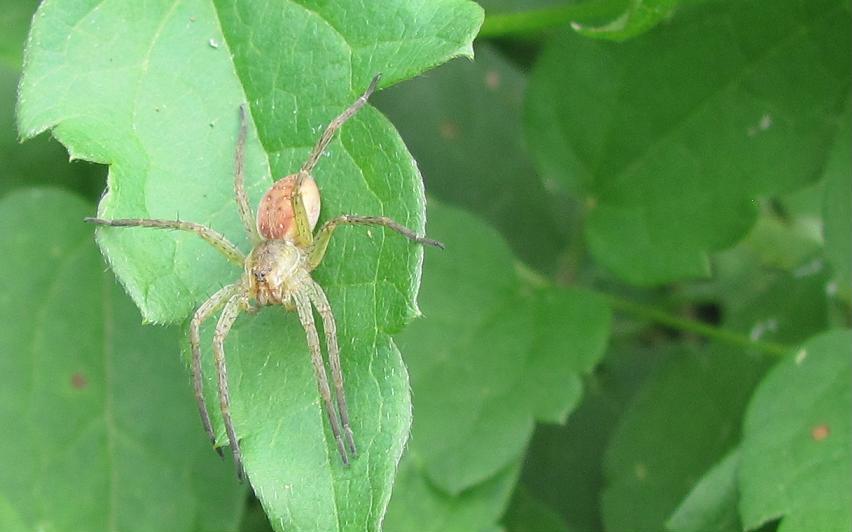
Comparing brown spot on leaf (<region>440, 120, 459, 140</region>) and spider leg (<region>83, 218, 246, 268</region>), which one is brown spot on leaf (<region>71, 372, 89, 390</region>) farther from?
brown spot on leaf (<region>440, 120, 459, 140</region>)

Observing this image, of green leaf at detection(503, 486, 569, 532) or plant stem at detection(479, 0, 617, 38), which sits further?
green leaf at detection(503, 486, 569, 532)

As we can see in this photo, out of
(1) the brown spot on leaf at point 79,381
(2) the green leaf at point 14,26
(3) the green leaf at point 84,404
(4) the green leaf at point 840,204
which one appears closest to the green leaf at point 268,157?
(3) the green leaf at point 84,404

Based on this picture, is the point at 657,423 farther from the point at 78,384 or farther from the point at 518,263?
the point at 78,384

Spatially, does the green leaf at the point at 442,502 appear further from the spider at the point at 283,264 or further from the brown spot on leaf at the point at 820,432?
the brown spot on leaf at the point at 820,432

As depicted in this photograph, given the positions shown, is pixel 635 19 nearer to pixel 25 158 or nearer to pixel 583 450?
pixel 583 450

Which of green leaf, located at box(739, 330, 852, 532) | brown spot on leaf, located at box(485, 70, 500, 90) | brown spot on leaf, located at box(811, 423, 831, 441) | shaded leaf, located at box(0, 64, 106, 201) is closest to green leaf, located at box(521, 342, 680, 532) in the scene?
green leaf, located at box(739, 330, 852, 532)

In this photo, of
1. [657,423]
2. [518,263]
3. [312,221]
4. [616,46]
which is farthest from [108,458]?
[616,46]
